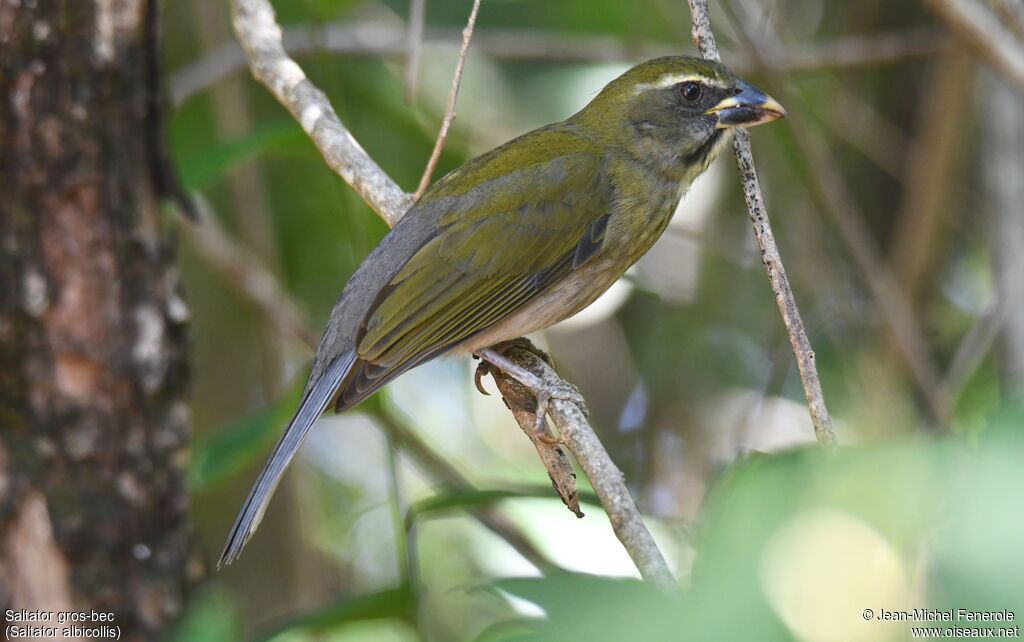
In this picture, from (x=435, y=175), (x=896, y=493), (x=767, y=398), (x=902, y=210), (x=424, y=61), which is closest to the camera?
(x=896, y=493)

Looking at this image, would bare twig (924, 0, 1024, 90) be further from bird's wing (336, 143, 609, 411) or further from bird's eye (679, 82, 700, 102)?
bird's wing (336, 143, 609, 411)

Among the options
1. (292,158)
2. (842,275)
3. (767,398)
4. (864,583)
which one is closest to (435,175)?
(292,158)

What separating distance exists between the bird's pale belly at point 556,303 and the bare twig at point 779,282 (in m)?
0.77

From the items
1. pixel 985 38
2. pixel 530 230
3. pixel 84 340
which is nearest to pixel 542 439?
pixel 530 230

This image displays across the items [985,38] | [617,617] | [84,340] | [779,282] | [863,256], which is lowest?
[617,617]

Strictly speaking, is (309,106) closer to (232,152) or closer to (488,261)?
(232,152)

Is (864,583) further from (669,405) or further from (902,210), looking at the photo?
(902,210)

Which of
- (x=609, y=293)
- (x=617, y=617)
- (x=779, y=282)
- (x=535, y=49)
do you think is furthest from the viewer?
(x=609, y=293)

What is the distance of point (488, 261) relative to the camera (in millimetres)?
3338

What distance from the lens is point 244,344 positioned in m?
5.48

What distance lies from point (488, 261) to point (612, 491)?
1.42 metres

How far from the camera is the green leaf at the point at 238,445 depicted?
3.26 m

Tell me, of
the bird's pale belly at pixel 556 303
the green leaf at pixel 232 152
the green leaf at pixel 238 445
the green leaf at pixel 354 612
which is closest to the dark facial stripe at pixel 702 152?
the bird's pale belly at pixel 556 303

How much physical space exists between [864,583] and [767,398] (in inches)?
142
